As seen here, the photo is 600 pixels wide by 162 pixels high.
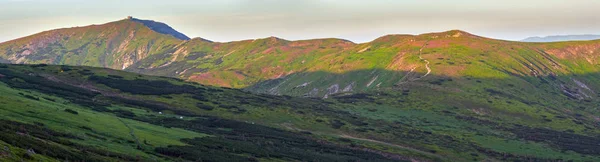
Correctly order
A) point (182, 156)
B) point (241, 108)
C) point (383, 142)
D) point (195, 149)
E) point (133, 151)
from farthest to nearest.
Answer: point (241, 108)
point (383, 142)
point (195, 149)
point (182, 156)
point (133, 151)

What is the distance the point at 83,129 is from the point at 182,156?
17247mm

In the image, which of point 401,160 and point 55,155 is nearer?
point 55,155

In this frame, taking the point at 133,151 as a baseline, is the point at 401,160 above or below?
below

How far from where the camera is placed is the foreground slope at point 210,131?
75375 millimetres

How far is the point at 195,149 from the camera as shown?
90.9 metres

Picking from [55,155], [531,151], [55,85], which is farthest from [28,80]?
[531,151]

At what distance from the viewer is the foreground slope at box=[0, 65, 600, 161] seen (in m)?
75.4

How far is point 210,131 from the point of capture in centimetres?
12581

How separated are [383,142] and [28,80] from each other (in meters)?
106

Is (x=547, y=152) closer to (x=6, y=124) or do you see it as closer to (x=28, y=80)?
(x=6, y=124)

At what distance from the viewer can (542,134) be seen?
181250 millimetres

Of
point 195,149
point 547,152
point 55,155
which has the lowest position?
point 547,152

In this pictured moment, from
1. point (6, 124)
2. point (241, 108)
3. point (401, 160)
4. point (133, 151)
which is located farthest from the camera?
point (241, 108)

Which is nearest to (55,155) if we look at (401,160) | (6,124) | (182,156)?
(6,124)
